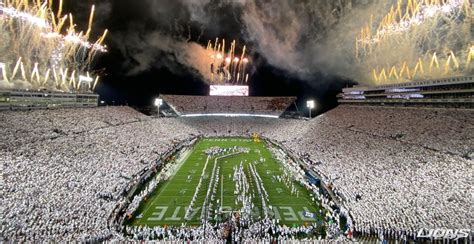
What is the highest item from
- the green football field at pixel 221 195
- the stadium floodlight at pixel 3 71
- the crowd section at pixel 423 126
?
the stadium floodlight at pixel 3 71

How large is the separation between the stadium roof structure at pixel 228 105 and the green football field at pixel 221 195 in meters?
34.2

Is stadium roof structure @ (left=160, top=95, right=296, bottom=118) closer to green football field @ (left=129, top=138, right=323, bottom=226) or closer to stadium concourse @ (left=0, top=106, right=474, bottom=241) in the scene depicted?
stadium concourse @ (left=0, top=106, right=474, bottom=241)

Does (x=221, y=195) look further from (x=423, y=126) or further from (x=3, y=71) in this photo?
(x=3, y=71)

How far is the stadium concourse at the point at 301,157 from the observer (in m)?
16.3

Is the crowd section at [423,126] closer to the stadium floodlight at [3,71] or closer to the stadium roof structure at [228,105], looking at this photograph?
the stadium roof structure at [228,105]

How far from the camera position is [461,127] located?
97.7ft

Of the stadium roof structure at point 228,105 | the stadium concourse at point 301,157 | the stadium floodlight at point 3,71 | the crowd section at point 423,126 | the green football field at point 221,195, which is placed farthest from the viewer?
the stadium roof structure at point 228,105

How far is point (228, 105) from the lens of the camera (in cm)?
7456

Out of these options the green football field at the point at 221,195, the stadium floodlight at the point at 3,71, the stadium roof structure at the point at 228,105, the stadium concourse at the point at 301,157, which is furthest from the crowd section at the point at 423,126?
the stadium floodlight at the point at 3,71

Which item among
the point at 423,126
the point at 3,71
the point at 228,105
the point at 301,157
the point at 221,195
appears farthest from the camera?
the point at 228,105

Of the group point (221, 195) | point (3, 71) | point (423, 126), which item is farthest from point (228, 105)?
point (221, 195)

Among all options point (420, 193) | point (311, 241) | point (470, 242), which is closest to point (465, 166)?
point (420, 193)

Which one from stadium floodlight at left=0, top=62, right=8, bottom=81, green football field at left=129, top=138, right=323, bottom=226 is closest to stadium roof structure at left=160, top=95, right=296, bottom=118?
stadium floodlight at left=0, top=62, right=8, bottom=81

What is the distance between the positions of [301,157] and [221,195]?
13.2m
